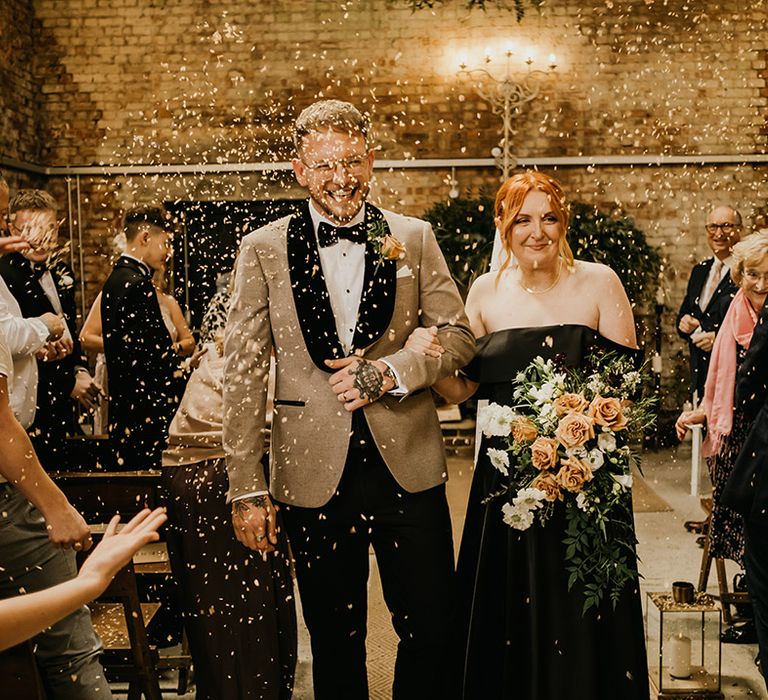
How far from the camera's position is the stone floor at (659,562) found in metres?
3.10

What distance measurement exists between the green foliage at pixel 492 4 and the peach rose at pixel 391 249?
6666 mm

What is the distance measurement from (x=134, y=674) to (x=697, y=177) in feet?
24.2

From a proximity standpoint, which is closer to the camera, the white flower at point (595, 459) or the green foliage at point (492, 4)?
the white flower at point (595, 459)

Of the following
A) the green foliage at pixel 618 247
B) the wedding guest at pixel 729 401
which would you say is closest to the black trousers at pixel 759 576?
the wedding guest at pixel 729 401

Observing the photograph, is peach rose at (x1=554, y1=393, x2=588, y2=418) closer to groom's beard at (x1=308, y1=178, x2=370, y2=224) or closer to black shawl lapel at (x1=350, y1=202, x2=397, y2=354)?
black shawl lapel at (x1=350, y1=202, x2=397, y2=354)

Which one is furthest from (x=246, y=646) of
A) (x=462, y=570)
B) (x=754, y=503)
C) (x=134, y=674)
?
(x=754, y=503)

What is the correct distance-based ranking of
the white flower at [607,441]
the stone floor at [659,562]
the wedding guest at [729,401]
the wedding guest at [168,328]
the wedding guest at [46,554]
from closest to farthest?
the wedding guest at [46,554] < the white flower at [607,441] < the stone floor at [659,562] < the wedding guest at [729,401] < the wedding guest at [168,328]

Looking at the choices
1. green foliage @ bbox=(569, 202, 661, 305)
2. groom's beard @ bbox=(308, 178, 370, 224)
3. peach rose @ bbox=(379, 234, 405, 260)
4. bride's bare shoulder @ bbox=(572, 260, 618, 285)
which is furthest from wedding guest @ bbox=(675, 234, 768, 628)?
green foliage @ bbox=(569, 202, 661, 305)

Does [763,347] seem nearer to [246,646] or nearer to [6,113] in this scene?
[246,646]

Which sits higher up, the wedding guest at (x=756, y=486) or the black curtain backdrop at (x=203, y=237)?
the black curtain backdrop at (x=203, y=237)

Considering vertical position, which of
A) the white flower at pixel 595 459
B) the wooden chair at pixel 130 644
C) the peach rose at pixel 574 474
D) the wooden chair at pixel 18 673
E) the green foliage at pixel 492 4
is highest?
the green foliage at pixel 492 4

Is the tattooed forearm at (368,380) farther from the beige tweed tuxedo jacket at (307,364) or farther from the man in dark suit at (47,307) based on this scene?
the man in dark suit at (47,307)

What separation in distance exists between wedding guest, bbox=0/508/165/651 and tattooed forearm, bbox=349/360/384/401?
0.68 metres

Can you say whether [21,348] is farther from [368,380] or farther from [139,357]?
[139,357]
